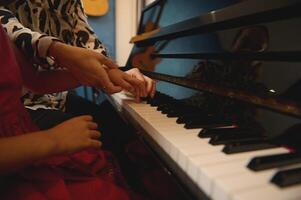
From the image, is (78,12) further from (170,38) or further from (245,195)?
(245,195)

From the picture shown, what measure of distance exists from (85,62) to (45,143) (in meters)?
0.36

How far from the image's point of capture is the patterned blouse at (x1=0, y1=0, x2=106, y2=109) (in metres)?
0.90

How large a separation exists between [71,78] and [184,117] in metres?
0.58

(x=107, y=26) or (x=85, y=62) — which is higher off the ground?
(x=107, y=26)

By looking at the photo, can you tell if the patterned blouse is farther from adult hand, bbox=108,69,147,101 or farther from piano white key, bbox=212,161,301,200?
piano white key, bbox=212,161,301,200

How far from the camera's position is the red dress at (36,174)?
1.91 feet

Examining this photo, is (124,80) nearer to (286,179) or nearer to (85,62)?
(85,62)

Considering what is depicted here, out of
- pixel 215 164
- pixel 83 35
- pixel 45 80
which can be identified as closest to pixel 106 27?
pixel 83 35

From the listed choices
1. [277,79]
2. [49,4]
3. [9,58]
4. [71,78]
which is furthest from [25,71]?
[277,79]

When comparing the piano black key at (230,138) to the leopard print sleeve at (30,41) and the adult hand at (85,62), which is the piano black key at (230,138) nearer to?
the adult hand at (85,62)

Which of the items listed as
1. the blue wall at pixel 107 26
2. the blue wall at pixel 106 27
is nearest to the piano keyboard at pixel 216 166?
the blue wall at pixel 106 27

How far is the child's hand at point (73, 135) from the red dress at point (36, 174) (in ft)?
0.31

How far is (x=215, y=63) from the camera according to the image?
886mm

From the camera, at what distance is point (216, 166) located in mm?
457
